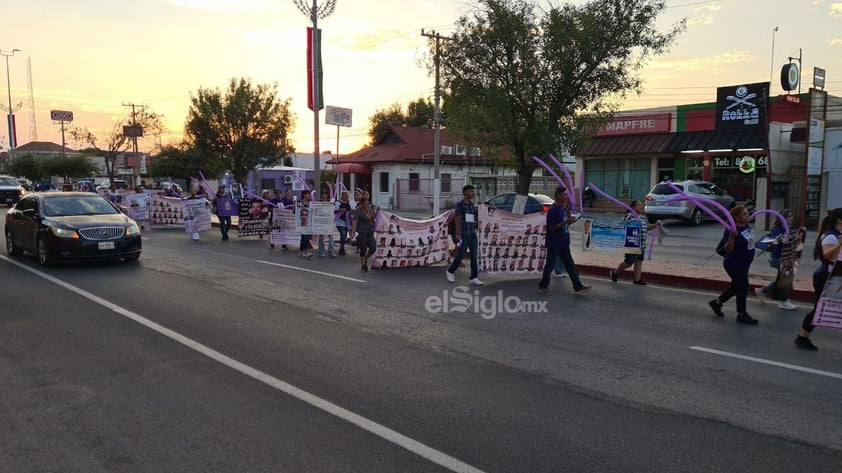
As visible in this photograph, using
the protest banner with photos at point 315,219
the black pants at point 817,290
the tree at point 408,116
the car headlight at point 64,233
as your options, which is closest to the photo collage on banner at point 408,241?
the protest banner with photos at point 315,219

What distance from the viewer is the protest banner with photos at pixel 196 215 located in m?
18.9

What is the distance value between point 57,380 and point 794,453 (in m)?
5.83

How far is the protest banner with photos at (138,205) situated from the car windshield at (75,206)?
1064 centimetres

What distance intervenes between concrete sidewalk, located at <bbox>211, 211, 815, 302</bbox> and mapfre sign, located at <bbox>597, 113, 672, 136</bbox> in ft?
60.9

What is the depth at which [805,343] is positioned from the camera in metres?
6.55

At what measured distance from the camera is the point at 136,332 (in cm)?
697

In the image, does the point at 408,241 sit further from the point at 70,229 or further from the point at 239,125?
the point at 239,125

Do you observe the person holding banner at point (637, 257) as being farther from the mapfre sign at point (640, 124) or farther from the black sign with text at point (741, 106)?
the mapfre sign at point (640, 124)

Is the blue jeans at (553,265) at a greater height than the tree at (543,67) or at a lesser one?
lesser

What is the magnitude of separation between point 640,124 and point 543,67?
53.9 ft

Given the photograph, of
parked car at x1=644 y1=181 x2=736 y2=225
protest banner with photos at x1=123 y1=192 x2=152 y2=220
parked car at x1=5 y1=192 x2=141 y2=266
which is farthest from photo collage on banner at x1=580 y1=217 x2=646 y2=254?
protest banner with photos at x1=123 y1=192 x2=152 y2=220

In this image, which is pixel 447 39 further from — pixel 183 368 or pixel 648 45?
pixel 183 368

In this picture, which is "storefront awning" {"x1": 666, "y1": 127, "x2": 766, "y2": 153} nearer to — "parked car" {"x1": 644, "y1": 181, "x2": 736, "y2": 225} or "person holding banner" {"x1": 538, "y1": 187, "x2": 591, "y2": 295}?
"parked car" {"x1": 644, "y1": 181, "x2": 736, "y2": 225}

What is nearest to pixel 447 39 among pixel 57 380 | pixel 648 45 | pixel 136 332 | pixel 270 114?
pixel 648 45
